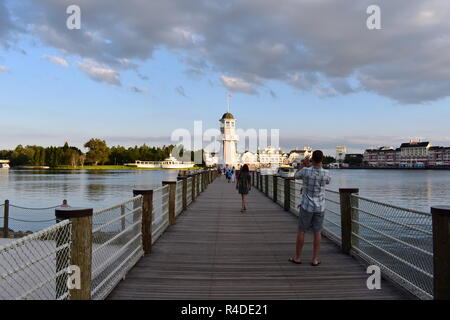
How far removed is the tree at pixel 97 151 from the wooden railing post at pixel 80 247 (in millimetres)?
184351

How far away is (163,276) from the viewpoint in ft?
19.7

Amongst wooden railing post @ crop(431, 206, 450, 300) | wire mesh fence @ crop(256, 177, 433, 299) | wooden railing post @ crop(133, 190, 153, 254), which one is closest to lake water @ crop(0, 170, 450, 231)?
wire mesh fence @ crop(256, 177, 433, 299)

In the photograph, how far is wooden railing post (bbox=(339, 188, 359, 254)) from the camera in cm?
748

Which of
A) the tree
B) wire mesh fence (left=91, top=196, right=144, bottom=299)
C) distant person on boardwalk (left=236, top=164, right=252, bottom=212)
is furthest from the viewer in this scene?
the tree

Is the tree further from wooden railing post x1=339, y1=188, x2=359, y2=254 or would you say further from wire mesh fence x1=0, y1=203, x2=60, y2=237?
wooden railing post x1=339, y1=188, x2=359, y2=254

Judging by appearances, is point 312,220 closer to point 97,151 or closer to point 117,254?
point 117,254

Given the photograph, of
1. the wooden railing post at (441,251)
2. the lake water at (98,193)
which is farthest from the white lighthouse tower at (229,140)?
the wooden railing post at (441,251)

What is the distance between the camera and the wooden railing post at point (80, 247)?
13.3ft

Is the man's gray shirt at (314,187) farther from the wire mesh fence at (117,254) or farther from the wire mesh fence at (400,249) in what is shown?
the wire mesh fence at (117,254)

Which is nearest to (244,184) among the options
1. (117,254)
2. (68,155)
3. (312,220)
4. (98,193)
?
(312,220)

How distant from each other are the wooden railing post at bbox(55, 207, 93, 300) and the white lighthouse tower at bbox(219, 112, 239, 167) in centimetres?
6672

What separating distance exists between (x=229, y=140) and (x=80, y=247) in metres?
67.6
